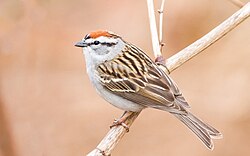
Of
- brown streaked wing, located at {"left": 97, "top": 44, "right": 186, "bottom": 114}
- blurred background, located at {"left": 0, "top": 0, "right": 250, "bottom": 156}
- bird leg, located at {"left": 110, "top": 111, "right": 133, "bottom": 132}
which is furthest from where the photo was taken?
blurred background, located at {"left": 0, "top": 0, "right": 250, "bottom": 156}

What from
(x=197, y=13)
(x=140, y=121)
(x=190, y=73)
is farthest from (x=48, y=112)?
(x=197, y=13)

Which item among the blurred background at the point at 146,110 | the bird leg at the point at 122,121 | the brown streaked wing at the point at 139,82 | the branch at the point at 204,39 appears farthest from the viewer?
the blurred background at the point at 146,110

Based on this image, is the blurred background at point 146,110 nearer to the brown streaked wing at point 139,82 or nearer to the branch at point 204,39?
the brown streaked wing at point 139,82

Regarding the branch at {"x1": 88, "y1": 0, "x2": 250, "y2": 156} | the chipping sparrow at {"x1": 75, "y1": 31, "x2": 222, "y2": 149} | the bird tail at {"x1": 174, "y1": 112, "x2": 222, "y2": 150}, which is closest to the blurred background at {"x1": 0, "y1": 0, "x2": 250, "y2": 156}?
the chipping sparrow at {"x1": 75, "y1": 31, "x2": 222, "y2": 149}

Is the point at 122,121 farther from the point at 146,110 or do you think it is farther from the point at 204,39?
the point at 146,110

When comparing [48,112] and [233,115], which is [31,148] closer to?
[48,112]

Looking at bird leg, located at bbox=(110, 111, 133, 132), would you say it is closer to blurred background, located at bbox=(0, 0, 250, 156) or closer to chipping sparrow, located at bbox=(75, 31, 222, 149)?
chipping sparrow, located at bbox=(75, 31, 222, 149)

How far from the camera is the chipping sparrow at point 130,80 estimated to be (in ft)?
18.7

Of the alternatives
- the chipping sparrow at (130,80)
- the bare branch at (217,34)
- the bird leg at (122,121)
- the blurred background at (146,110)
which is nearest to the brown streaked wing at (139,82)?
the chipping sparrow at (130,80)

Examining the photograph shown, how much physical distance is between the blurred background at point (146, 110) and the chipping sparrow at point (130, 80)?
148 cm

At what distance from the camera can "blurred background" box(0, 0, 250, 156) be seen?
8555 mm

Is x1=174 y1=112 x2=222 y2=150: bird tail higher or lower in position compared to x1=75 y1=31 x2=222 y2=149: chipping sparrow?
lower

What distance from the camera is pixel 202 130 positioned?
5.61 meters

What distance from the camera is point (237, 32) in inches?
371
